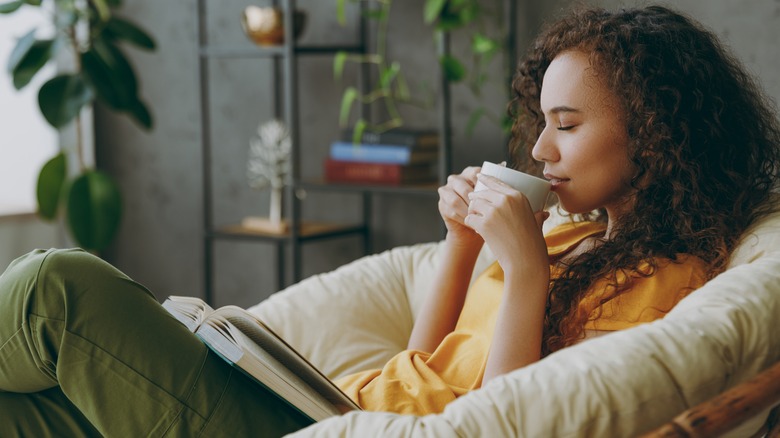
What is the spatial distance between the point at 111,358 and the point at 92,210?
6.23 ft

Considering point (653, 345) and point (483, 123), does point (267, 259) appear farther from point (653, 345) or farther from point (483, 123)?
point (653, 345)

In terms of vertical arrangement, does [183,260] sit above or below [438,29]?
below

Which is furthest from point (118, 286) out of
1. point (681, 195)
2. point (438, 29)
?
point (438, 29)

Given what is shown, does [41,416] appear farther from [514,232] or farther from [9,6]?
[9,6]

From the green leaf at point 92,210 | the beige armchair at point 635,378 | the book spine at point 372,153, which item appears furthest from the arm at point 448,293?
the green leaf at point 92,210

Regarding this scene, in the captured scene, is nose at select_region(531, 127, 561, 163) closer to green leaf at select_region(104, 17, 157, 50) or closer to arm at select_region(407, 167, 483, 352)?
arm at select_region(407, 167, 483, 352)

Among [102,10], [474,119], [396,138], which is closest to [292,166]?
[396,138]

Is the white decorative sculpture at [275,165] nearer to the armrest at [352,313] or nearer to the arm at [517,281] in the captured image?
the armrest at [352,313]

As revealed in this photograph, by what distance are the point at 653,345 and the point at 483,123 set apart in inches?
75.9

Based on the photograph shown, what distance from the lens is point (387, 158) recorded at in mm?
2762

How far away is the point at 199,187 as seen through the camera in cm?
347

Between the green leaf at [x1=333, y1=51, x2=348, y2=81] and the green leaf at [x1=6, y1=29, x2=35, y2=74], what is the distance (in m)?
0.92

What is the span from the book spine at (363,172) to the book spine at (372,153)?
0.01 metres

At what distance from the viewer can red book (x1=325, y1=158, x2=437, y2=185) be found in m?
2.75
